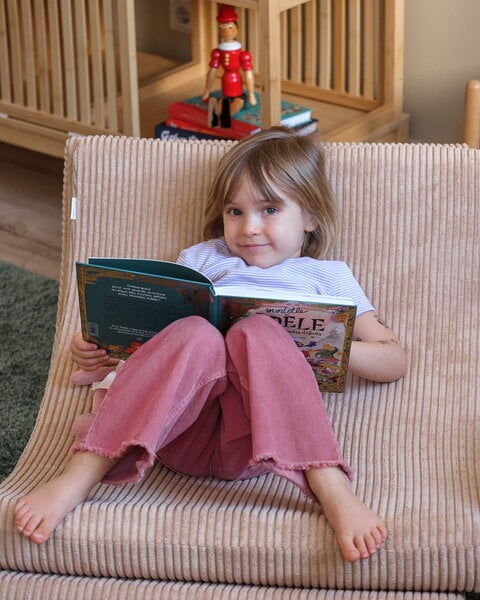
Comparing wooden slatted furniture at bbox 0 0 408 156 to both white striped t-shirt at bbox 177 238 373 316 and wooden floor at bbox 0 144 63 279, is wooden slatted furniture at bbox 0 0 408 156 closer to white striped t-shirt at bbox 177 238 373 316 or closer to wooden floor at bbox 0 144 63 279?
wooden floor at bbox 0 144 63 279

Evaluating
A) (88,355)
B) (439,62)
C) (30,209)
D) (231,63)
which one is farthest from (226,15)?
(88,355)

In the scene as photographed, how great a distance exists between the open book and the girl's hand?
0.17 ft

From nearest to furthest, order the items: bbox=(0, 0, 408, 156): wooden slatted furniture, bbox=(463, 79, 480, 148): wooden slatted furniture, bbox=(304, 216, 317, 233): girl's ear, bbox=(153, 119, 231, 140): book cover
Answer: bbox=(304, 216, 317, 233): girl's ear → bbox=(463, 79, 480, 148): wooden slatted furniture → bbox=(0, 0, 408, 156): wooden slatted furniture → bbox=(153, 119, 231, 140): book cover

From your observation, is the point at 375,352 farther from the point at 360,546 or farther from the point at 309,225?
the point at 360,546

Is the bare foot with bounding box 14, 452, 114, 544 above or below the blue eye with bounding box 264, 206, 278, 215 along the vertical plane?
below

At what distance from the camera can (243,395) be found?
139 centimetres

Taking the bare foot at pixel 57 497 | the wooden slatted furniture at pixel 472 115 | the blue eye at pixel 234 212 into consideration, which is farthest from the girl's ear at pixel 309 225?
the bare foot at pixel 57 497

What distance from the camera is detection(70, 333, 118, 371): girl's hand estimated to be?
155 cm

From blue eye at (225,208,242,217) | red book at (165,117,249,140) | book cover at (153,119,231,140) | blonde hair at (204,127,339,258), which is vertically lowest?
book cover at (153,119,231,140)

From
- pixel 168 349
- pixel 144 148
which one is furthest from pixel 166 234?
pixel 168 349

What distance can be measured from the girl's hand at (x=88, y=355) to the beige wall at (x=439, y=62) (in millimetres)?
1419

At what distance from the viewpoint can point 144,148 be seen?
1768mm

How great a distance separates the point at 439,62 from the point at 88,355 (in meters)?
1.48

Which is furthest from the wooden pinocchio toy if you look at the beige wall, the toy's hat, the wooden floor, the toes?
the toes
